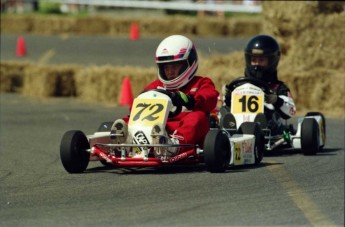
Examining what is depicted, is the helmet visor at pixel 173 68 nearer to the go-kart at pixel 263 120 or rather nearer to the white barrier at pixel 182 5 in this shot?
the go-kart at pixel 263 120

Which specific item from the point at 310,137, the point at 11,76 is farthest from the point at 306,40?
the point at 310,137

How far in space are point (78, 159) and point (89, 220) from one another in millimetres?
2636

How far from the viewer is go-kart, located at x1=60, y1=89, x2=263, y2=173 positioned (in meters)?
9.27

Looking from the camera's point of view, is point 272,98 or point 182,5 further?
point 182,5

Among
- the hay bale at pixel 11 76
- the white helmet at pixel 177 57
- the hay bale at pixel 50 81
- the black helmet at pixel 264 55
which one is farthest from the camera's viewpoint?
the hay bale at pixel 11 76

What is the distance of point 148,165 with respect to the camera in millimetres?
9328

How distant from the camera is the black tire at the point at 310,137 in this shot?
1095 centimetres

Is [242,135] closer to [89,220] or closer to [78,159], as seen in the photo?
[78,159]

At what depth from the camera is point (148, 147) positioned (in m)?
9.39

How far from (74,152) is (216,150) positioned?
4.32 feet

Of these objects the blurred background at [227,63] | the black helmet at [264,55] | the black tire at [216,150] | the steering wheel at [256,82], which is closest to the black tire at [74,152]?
the black tire at [216,150]

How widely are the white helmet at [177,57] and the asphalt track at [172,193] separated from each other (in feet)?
2.81

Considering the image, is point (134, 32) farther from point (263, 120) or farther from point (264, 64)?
point (263, 120)

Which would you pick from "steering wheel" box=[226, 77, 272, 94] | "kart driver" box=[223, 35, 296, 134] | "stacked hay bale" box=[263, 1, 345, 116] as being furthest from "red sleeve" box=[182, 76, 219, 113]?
"stacked hay bale" box=[263, 1, 345, 116]
